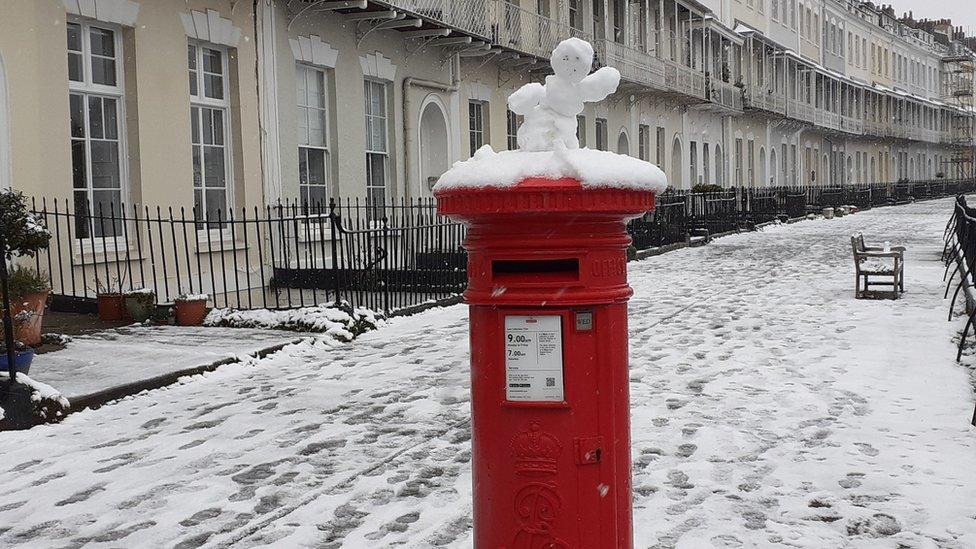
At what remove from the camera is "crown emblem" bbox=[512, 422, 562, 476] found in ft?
9.50

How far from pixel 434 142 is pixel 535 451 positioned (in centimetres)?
1611

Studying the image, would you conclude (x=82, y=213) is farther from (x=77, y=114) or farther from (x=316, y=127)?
(x=316, y=127)

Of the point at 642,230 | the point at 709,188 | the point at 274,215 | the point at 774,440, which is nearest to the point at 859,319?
the point at 774,440

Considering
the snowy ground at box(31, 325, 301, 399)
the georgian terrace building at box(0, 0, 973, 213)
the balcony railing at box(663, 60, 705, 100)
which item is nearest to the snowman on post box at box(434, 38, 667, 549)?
the snowy ground at box(31, 325, 301, 399)

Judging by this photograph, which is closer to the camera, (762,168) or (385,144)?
(385,144)

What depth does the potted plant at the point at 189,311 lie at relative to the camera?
10.1 metres

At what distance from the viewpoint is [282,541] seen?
4.21 metres

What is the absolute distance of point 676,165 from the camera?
33031mm

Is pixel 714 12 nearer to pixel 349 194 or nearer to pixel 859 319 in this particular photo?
pixel 349 194

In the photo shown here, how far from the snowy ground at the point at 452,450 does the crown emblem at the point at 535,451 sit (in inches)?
53.3

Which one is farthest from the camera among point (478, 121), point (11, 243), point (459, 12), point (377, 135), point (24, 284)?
point (478, 121)

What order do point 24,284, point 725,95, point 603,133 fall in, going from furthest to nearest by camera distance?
point 725,95 → point 603,133 → point 24,284

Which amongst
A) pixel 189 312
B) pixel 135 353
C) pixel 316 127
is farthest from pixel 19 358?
pixel 316 127

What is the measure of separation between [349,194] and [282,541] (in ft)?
37.8
